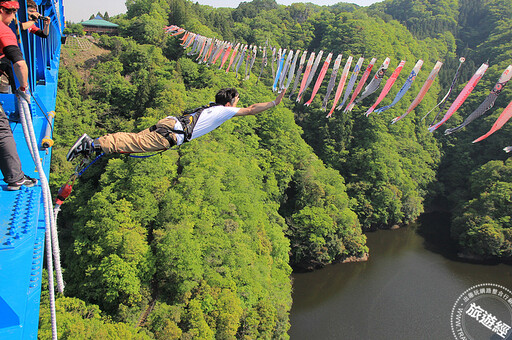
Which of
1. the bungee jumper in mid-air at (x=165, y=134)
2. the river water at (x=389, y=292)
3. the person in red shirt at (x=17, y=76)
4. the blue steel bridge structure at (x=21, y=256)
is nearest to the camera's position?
the blue steel bridge structure at (x=21, y=256)

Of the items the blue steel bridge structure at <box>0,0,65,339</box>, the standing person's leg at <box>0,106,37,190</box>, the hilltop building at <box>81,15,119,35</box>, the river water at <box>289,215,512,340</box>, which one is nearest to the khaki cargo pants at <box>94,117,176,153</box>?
the blue steel bridge structure at <box>0,0,65,339</box>

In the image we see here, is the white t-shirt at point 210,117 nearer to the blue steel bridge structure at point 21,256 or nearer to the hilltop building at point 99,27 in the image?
the blue steel bridge structure at point 21,256

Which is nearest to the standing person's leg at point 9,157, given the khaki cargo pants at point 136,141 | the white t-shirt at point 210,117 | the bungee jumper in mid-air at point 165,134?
the bungee jumper in mid-air at point 165,134

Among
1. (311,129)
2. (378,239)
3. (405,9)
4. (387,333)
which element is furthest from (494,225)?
(405,9)

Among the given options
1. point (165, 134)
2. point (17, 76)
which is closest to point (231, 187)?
point (165, 134)

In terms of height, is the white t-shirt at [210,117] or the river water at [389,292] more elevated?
the white t-shirt at [210,117]

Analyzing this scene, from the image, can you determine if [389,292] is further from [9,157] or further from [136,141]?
[9,157]

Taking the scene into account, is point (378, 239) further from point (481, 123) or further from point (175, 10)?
point (175, 10)
